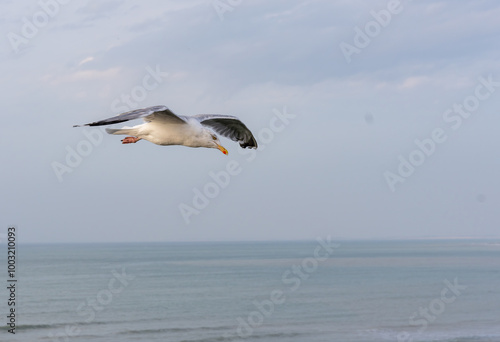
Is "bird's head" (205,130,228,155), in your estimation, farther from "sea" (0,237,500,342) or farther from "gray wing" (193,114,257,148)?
"sea" (0,237,500,342)

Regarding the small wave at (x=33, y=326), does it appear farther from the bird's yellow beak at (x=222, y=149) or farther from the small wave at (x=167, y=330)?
the bird's yellow beak at (x=222, y=149)

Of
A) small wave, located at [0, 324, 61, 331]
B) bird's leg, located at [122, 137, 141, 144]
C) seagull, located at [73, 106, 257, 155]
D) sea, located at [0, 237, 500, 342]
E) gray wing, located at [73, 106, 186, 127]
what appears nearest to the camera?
gray wing, located at [73, 106, 186, 127]

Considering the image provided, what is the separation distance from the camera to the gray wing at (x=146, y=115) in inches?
329

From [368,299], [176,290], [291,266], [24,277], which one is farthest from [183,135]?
[291,266]

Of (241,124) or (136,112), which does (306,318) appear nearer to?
(241,124)

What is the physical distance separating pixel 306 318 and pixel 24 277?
155ft

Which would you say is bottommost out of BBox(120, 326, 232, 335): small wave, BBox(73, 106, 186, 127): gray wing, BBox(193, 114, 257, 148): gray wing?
BBox(73, 106, 186, 127): gray wing

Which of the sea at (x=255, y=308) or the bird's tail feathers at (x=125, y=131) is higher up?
the sea at (x=255, y=308)

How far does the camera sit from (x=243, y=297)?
56188 millimetres

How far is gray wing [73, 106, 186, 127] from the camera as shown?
8.37 m

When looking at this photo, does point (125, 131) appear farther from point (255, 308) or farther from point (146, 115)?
point (255, 308)

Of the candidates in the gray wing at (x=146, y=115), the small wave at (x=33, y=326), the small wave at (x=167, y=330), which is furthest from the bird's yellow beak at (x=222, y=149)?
the small wave at (x=33, y=326)

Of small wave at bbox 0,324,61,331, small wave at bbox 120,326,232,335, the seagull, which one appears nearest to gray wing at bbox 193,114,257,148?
the seagull

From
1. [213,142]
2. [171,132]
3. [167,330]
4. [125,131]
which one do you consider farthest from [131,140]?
[167,330]
